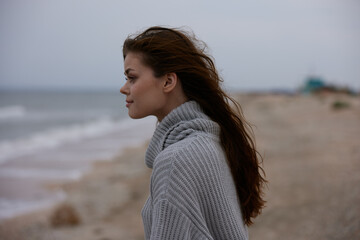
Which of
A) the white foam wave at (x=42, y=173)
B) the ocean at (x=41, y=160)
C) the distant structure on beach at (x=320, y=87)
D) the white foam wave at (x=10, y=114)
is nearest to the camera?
the ocean at (x=41, y=160)

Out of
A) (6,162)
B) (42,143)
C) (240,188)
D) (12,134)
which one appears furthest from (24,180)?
(12,134)

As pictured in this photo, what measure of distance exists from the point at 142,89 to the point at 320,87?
66050 mm

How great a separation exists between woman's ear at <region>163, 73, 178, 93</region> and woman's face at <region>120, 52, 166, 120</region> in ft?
0.05

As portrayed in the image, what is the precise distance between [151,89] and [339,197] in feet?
19.6

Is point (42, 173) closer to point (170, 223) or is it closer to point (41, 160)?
point (41, 160)

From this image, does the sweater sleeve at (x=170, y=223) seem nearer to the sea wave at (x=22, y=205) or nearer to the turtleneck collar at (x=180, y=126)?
the turtleneck collar at (x=180, y=126)

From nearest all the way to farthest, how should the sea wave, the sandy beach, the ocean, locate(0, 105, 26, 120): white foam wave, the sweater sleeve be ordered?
the sweater sleeve → the sandy beach → the sea wave → the ocean → locate(0, 105, 26, 120): white foam wave

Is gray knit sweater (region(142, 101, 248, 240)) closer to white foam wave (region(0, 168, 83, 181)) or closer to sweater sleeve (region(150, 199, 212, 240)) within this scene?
sweater sleeve (region(150, 199, 212, 240))

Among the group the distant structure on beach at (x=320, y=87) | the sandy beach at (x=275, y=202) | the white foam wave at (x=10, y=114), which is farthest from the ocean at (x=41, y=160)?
the distant structure on beach at (x=320, y=87)

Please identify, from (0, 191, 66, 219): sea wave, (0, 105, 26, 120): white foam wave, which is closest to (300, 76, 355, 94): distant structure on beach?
(0, 105, 26, 120): white foam wave

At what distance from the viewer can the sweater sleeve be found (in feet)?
4.38

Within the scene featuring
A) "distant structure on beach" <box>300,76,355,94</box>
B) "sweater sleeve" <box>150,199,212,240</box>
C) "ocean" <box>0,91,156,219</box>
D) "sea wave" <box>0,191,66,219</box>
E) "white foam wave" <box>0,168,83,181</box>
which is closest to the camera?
"sweater sleeve" <box>150,199,212,240</box>

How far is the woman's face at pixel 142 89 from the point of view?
1566mm

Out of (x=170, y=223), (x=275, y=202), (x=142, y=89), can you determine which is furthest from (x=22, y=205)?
(x=170, y=223)
